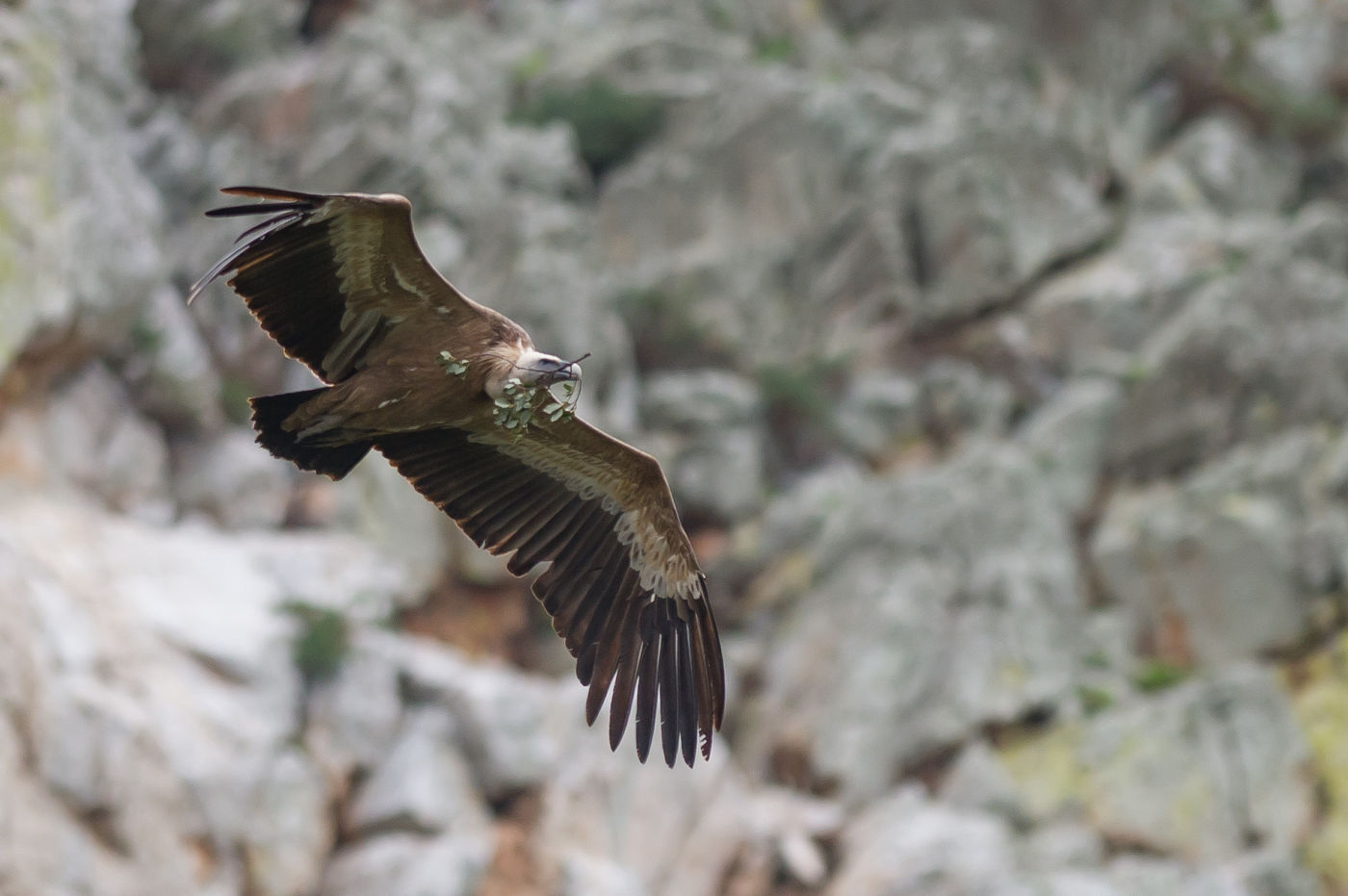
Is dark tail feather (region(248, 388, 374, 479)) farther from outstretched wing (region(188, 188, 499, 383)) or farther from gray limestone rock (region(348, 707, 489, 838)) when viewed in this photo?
gray limestone rock (region(348, 707, 489, 838))

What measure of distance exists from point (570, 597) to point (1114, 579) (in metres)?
15.5

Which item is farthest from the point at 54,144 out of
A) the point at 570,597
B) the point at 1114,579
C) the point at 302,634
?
the point at 1114,579

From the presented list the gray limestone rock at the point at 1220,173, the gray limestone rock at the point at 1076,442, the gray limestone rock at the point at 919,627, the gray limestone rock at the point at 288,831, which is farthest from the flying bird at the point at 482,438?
the gray limestone rock at the point at 1220,173

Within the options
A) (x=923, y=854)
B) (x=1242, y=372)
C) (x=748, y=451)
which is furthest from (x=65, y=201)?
(x=1242, y=372)

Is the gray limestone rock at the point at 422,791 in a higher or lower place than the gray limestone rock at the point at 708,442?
lower

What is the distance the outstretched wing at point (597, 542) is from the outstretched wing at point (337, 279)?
826 millimetres

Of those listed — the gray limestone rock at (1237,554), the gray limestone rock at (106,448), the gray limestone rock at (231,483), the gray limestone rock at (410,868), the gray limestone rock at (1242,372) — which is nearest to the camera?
the gray limestone rock at (410,868)

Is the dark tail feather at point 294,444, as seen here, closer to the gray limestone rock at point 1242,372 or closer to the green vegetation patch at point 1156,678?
the green vegetation patch at point 1156,678

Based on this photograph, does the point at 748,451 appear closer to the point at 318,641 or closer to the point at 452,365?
the point at 318,641

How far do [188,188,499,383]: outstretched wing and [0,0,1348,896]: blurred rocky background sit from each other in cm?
565

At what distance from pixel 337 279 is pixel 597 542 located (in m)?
2.32

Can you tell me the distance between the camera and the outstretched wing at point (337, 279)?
7.90 m

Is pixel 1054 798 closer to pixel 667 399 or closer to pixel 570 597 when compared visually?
pixel 667 399

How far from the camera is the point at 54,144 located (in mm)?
17484
